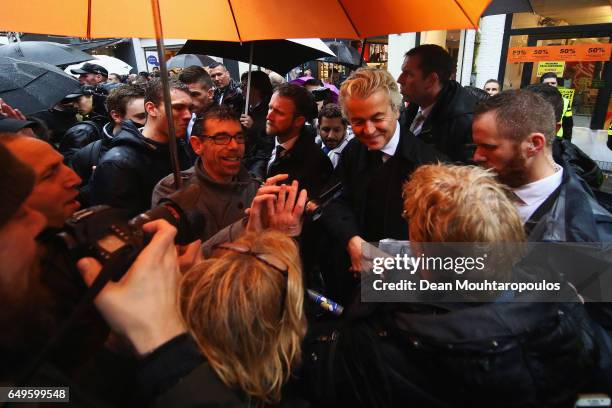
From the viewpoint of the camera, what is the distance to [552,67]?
752 centimetres

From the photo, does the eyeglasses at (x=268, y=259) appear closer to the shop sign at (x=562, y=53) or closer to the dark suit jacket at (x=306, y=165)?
the dark suit jacket at (x=306, y=165)

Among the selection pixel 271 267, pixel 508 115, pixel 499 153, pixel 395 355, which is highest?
pixel 508 115

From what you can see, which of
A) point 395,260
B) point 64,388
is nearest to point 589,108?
point 395,260

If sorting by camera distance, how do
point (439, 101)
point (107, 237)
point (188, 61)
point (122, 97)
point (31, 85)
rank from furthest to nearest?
point (188, 61) < point (31, 85) < point (122, 97) < point (439, 101) < point (107, 237)

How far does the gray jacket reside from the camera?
1965mm

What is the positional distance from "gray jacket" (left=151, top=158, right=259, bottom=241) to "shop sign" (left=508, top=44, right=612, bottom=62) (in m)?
8.13

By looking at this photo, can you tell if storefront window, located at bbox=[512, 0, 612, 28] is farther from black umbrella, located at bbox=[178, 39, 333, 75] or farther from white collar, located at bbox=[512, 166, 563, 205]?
white collar, located at bbox=[512, 166, 563, 205]

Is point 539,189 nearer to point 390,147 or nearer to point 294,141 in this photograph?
point 390,147

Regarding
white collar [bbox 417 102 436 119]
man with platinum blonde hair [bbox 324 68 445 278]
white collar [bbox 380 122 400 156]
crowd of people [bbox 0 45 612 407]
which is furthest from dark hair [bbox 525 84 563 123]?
white collar [bbox 380 122 400 156]

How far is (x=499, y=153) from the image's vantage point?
1.74m

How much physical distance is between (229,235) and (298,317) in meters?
0.68

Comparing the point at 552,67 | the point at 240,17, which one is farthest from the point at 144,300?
the point at 552,67

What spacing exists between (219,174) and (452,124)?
1665 millimetres

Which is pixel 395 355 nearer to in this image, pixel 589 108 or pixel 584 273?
pixel 584 273
